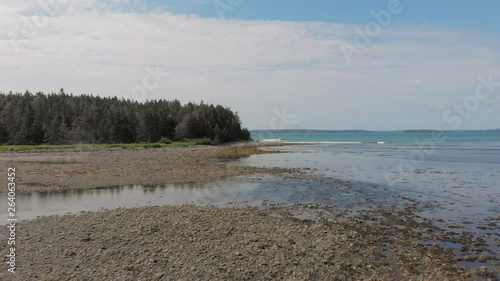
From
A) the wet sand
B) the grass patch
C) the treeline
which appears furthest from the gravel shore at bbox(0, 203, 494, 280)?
the treeline

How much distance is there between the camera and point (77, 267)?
1080 centimetres

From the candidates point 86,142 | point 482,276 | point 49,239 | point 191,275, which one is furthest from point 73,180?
point 86,142

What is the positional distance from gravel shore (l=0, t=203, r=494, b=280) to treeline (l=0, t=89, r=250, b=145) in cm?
7885

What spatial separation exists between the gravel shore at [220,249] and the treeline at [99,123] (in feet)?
259

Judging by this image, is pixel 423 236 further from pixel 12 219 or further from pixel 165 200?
pixel 12 219

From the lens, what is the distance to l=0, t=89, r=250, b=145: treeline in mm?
86438

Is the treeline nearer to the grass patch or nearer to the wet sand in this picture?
the grass patch

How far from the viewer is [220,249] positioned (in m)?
12.5

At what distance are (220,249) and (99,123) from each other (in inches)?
3445

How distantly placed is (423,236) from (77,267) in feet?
41.0

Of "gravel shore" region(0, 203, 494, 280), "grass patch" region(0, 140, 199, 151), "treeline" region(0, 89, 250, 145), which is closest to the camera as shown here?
"gravel shore" region(0, 203, 494, 280)

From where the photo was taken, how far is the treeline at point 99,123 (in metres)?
86.4

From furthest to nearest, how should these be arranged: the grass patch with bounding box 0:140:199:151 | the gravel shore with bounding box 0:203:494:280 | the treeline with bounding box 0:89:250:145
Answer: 1. the treeline with bounding box 0:89:250:145
2. the grass patch with bounding box 0:140:199:151
3. the gravel shore with bounding box 0:203:494:280

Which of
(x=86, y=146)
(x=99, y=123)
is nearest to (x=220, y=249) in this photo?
(x=86, y=146)
